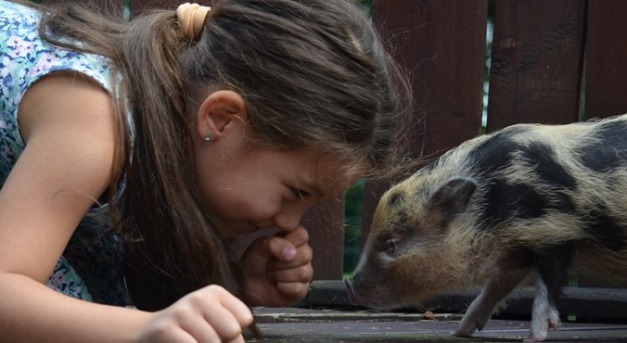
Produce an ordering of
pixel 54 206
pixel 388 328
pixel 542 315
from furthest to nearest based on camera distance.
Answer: pixel 388 328
pixel 542 315
pixel 54 206

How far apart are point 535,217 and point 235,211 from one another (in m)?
1.70

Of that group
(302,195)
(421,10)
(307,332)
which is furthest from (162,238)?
(421,10)

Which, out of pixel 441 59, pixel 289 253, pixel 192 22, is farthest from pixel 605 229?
pixel 192 22

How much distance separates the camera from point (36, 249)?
2.16 metres

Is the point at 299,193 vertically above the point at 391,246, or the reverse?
the point at 299,193

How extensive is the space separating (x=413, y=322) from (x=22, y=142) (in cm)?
207

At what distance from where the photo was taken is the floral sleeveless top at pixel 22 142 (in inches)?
97.5

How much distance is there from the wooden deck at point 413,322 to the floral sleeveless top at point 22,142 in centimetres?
49

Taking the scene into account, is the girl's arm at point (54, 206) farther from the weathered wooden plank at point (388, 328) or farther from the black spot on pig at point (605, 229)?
the black spot on pig at point (605, 229)

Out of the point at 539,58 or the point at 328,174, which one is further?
the point at 539,58

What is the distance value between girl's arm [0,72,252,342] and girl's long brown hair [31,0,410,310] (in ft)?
0.24

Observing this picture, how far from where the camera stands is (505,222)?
13.2ft

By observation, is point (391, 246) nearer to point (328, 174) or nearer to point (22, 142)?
point (328, 174)

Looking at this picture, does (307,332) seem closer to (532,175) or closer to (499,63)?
(532,175)
